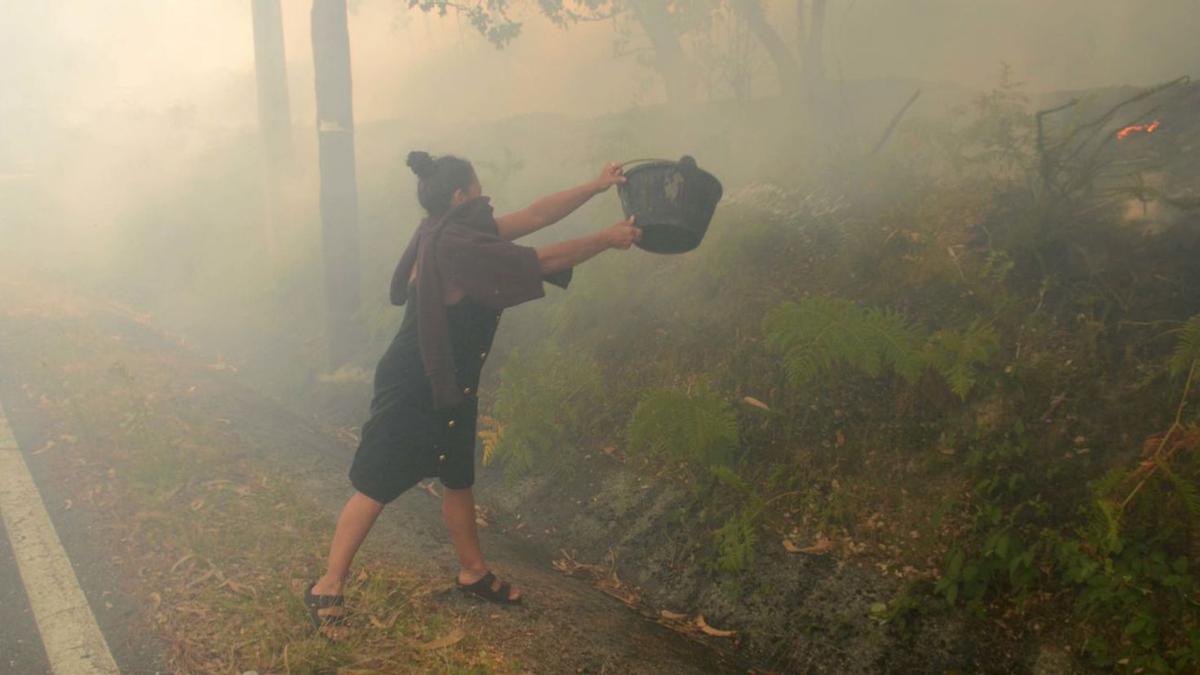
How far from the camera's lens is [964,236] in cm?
607

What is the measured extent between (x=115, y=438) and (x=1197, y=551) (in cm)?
680

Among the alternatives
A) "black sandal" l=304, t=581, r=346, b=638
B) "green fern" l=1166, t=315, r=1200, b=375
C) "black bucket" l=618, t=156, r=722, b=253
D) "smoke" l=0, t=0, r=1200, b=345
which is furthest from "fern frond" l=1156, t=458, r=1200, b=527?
"smoke" l=0, t=0, r=1200, b=345

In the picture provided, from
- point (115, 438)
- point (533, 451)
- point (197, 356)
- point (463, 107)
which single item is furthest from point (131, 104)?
point (533, 451)

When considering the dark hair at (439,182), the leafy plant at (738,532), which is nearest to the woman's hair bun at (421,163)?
the dark hair at (439,182)

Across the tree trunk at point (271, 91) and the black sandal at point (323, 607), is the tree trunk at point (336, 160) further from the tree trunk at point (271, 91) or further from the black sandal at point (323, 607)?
the black sandal at point (323, 607)

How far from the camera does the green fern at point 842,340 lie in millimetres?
4859

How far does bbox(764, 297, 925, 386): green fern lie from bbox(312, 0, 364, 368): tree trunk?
19.3 ft

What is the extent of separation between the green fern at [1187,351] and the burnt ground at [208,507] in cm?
253

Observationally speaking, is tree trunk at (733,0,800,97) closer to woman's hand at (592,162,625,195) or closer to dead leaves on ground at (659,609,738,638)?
woman's hand at (592,162,625,195)

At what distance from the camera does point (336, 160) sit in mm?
9906

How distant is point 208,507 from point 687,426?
303cm

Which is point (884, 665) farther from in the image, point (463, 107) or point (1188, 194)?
point (463, 107)

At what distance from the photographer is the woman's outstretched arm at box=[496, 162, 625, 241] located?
4.23 m

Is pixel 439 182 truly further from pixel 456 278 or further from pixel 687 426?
pixel 687 426
